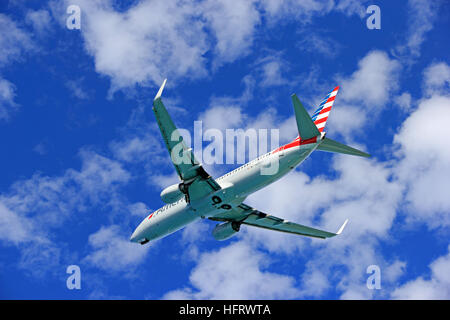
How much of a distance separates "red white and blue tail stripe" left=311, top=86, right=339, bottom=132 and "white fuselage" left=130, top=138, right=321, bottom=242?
4.34m

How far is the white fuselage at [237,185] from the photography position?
3622 cm

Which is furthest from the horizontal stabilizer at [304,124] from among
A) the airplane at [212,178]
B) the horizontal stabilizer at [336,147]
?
the horizontal stabilizer at [336,147]

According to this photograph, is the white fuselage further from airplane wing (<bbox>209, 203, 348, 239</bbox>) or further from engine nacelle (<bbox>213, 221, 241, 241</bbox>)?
airplane wing (<bbox>209, 203, 348, 239</bbox>)

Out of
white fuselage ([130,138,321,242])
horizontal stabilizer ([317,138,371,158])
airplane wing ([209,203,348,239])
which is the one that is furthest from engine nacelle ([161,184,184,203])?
horizontal stabilizer ([317,138,371,158])

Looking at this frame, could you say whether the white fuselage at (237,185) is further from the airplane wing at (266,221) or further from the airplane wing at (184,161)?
the airplane wing at (266,221)

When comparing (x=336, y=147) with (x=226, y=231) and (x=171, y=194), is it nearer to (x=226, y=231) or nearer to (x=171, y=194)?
(x=171, y=194)

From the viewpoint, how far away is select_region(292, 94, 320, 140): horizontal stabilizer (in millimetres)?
33409

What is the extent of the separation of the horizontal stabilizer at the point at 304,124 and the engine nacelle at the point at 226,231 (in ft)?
43.0

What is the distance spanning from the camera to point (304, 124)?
34.9m

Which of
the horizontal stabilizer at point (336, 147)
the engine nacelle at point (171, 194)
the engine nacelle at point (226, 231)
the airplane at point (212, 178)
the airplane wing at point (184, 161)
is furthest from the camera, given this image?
the engine nacelle at point (226, 231)
